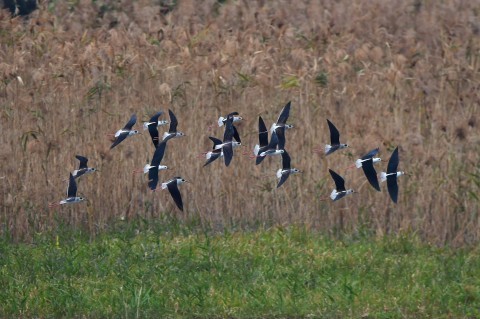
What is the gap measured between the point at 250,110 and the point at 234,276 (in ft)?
9.03

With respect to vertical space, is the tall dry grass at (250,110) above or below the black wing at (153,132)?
below

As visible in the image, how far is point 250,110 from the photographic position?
1005 centimetres

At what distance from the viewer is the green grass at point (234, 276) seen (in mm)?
6934

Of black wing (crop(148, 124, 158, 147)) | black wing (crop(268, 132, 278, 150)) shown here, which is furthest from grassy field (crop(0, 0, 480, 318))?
black wing (crop(268, 132, 278, 150))

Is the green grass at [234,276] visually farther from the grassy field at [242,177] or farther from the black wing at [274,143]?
the black wing at [274,143]

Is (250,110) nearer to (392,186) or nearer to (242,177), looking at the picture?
(242,177)

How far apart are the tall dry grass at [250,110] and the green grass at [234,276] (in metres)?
0.37

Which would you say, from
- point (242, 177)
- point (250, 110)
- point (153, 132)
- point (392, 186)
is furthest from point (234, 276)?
point (250, 110)

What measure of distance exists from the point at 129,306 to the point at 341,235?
260cm

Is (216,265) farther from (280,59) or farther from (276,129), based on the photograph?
(280,59)

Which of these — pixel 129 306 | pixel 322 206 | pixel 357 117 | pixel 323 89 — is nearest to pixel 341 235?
pixel 322 206

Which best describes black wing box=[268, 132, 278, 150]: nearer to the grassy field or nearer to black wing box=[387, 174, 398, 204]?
black wing box=[387, 174, 398, 204]

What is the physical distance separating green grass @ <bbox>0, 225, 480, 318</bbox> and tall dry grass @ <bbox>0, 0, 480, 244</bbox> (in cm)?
37

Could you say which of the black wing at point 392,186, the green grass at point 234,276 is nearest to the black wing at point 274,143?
the black wing at point 392,186
